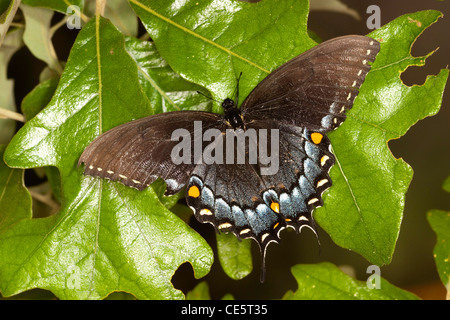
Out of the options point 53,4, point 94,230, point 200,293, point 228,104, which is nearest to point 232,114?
point 228,104

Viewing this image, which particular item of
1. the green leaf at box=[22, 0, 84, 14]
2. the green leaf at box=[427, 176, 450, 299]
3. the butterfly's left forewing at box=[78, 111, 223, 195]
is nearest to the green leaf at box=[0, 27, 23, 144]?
the green leaf at box=[22, 0, 84, 14]

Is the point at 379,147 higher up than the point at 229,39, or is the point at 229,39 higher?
the point at 229,39

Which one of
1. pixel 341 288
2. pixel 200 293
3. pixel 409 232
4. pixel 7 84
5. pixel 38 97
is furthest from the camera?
pixel 409 232

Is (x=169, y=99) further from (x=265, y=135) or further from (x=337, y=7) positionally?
(x=337, y=7)

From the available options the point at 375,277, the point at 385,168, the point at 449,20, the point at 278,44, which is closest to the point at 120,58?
the point at 278,44

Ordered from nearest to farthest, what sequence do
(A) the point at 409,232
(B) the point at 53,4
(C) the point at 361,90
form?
(C) the point at 361,90 → (B) the point at 53,4 → (A) the point at 409,232

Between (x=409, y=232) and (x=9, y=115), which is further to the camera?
(x=409, y=232)

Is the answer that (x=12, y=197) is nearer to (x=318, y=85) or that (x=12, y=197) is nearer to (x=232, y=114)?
(x=232, y=114)

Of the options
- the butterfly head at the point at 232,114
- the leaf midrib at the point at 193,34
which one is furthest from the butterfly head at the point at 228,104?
the leaf midrib at the point at 193,34
